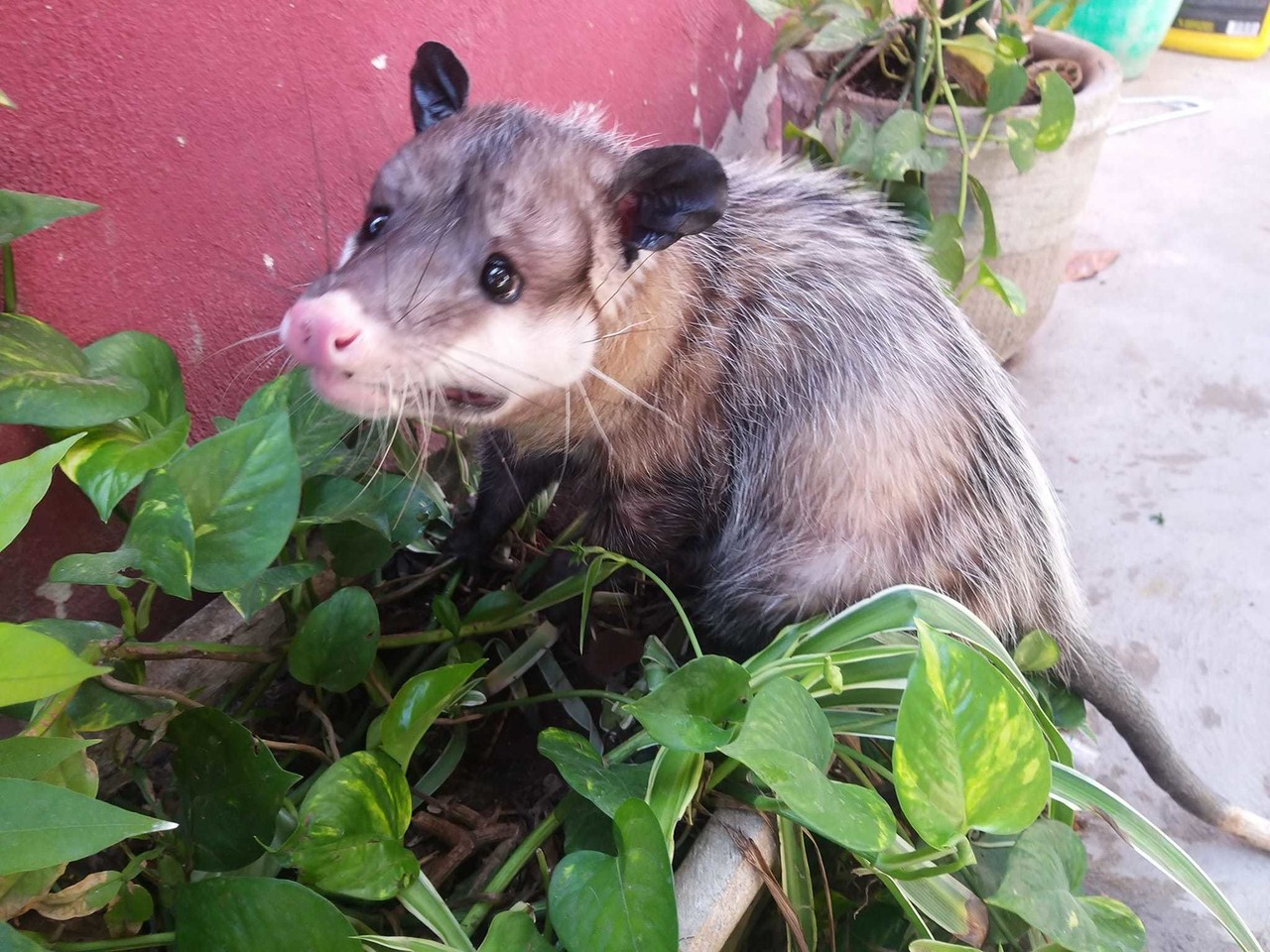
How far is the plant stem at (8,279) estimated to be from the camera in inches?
38.3

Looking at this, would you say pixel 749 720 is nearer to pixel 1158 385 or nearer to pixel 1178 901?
pixel 1178 901

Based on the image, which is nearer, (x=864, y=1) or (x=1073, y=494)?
(x=864, y=1)

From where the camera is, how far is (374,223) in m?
1.05

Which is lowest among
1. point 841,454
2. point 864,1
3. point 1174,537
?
point 1174,537

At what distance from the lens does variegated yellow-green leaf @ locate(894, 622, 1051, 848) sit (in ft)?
2.32

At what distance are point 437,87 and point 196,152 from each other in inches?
12.4

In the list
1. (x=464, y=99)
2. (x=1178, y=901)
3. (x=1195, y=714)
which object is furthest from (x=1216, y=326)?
(x=464, y=99)

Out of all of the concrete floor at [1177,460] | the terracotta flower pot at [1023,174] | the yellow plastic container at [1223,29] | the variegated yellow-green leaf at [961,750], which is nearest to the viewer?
the variegated yellow-green leaf at [961,750]

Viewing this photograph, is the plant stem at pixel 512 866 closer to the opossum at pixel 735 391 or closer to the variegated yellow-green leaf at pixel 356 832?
the variegated yellow-green leaf at pixel 356 832

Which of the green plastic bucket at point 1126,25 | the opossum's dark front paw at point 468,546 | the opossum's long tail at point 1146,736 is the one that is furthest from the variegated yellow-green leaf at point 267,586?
the green plastic bucket at point 1126,25

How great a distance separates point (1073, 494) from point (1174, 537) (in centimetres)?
23

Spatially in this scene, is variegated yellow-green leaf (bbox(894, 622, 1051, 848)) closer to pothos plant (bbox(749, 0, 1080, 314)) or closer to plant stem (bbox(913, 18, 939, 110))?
pothos plant (bbox(749, 0, 1080, 314))

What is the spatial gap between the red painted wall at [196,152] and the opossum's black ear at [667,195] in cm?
54

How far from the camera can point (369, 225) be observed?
1.06m
